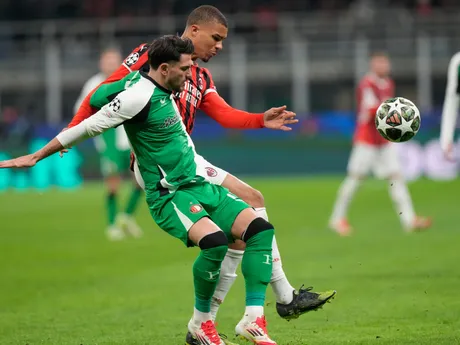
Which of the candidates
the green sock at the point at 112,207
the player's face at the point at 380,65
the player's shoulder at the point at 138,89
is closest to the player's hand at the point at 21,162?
the player's shoulder at the point at 138,89

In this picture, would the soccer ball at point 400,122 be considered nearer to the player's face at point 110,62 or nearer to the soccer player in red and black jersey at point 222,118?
the soccer player in red and black jersey at point 222,118

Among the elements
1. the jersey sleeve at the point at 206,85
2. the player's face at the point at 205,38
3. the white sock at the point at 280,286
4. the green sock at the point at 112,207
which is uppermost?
the player's face at the point at 205,38

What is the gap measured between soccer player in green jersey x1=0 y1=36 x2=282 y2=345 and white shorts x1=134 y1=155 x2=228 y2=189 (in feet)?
0.16

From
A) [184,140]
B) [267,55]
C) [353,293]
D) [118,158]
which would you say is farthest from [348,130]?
[184,140]

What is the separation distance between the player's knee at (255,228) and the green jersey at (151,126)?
492mm

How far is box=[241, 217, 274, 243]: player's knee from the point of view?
22.5 feet

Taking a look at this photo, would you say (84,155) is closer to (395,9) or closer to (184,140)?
(395,9)

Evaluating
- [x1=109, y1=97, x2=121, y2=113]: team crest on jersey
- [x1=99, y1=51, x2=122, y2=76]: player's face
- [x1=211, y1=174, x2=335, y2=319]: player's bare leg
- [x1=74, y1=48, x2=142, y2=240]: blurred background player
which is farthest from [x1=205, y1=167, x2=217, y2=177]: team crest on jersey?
[x1=99, y1=51, x2=122, y2=76]: player's face

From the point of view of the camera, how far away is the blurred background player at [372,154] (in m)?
15.5

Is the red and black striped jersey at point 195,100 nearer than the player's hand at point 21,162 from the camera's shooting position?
No

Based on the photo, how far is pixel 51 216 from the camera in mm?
19406

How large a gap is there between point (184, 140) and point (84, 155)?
67.2 feet

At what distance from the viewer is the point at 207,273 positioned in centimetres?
682

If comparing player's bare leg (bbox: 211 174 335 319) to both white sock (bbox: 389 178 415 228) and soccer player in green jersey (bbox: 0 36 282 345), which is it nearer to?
soccer player in green jersey (bbox: 0 36 282 345)
